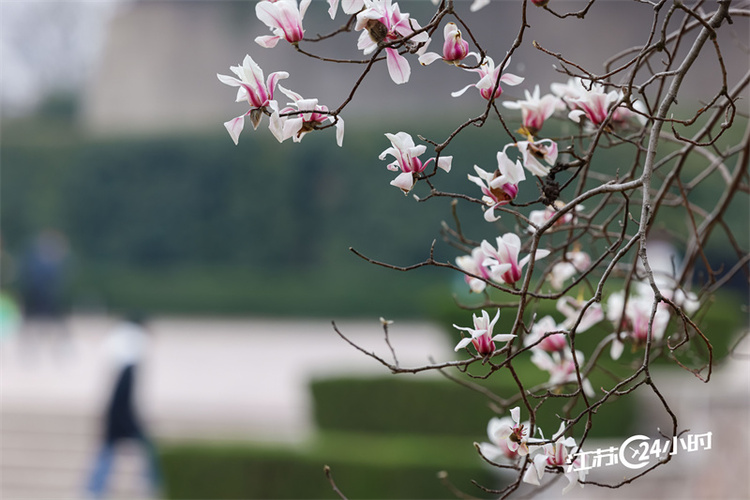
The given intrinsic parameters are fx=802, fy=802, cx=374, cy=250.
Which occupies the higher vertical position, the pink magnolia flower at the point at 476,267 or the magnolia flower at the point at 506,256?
the pink magnolia flower at the point at 476,267

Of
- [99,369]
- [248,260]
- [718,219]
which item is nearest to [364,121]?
[248,260]

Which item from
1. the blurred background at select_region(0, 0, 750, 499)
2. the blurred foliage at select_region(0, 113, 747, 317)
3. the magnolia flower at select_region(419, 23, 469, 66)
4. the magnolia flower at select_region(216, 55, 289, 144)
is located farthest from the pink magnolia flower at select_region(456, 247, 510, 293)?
the blurred foliage at select_region(0, 113, 747, 317)

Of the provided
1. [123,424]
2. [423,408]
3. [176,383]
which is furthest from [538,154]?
[176,383]

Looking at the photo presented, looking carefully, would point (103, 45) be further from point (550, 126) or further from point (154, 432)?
point (154, 432)

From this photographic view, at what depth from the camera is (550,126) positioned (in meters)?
11.5

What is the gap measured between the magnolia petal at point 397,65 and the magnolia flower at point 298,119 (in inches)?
4.7

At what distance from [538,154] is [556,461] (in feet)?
1.48

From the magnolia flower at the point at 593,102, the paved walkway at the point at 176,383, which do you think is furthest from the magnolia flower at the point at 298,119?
the paved walkway at the point at 176,383

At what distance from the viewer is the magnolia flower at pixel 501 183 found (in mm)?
1149

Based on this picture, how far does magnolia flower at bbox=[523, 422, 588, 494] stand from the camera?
1120 millimetres

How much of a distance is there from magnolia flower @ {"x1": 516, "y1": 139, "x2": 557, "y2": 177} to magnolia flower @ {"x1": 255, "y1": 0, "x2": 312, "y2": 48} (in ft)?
1.19

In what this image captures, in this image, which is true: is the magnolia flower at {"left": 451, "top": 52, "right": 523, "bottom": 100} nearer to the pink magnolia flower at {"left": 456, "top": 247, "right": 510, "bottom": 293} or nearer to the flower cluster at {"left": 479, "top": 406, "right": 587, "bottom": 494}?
the pink magnolia flower at {"left": 456, "top": 247, "right": 510, "bottom": 293}

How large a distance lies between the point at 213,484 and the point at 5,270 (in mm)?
10710

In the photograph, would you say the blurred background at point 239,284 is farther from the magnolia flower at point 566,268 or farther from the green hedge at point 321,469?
the magnolia flower at point 566,268
